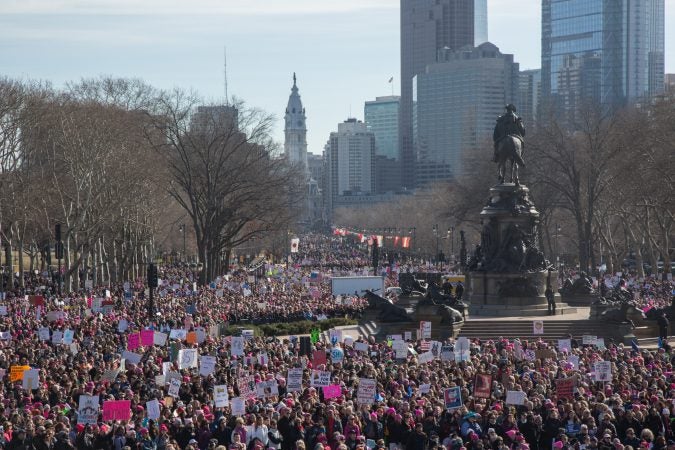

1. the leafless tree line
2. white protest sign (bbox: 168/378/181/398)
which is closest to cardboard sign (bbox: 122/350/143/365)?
white protest sign (bbox: 168/378/181/398)

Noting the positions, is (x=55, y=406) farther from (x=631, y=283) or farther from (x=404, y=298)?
(x=631, y=283)

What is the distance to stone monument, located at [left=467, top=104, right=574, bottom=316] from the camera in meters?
46.1

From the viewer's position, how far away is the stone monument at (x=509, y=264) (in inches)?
1816

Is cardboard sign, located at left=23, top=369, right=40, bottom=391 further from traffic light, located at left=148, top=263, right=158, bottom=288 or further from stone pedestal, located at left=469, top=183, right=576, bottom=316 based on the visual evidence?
stone pedestal, located at left=469, top=183, right=576, bottom=316

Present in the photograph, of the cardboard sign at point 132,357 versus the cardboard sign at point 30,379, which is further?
the cardboard sign at point 132,357

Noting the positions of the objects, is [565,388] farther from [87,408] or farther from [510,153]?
[510,153]

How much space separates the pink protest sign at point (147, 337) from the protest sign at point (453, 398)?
12641 mm

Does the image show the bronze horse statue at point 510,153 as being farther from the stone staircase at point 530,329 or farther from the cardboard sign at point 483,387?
the cardboard sign at point 483,387

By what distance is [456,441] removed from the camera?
1798 centimetres

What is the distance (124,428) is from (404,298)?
31.3 metres

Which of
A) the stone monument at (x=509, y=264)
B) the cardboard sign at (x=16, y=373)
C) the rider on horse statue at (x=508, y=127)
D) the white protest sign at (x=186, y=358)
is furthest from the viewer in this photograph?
the rider on horse statue at (x=508, y=127)

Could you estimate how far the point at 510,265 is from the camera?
4653 cm

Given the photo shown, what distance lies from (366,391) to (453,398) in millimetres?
1784

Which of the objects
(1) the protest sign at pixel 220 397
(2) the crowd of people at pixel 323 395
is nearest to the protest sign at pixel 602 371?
(2) the crowd of people at pixel 323 395
